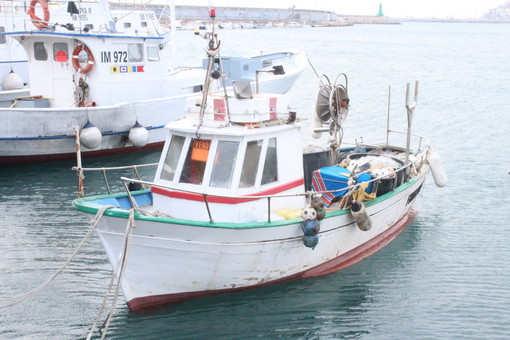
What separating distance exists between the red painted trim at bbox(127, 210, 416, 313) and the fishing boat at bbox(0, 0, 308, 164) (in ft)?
28.2

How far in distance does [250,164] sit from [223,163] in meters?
0.49

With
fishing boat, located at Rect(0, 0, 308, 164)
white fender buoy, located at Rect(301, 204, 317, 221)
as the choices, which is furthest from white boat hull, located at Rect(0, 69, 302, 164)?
white fender buoy, located at Rect(301, 204, 317, 221)

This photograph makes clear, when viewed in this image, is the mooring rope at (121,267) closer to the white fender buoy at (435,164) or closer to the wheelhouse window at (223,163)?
the wheelhouse window at (223,163)

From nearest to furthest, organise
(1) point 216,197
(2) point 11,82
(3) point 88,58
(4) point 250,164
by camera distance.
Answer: (1) point 216,197
(4) point 250,164
(3) point 88,58
(2) point 11,82

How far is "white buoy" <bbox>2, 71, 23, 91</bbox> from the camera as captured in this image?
26500mm

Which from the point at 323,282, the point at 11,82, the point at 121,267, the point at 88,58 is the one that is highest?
the point at 88,58

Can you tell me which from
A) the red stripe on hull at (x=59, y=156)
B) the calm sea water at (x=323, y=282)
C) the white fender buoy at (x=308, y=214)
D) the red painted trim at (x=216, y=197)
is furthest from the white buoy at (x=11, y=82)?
the white fender buoy at (x=308, y=214)

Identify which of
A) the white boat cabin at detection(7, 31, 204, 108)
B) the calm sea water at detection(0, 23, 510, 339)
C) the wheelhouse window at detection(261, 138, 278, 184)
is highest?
the white boat cabin at detection(7, 31, 204, 108)

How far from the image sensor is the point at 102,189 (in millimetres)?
18734

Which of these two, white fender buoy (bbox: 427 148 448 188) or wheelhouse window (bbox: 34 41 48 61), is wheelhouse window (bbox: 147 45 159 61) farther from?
white fender buoy (bbox: 427 148 448 188)

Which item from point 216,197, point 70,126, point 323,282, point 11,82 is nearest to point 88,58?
point 70,126

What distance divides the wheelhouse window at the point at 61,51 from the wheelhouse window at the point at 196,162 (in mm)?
12189

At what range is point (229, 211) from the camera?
436 inches

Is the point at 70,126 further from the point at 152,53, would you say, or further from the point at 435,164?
the point at 435,164
